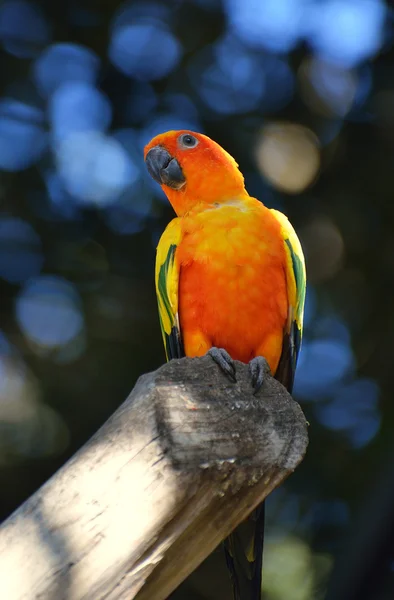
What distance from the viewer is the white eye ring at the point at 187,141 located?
4.30m

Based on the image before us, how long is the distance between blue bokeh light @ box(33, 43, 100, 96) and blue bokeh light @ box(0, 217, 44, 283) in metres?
1.12

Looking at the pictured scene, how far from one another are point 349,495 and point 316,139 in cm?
291

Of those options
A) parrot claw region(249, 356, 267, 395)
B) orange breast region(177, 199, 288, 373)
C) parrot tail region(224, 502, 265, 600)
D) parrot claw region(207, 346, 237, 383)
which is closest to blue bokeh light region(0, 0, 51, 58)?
orange breast region(177, 199, 288, 373)

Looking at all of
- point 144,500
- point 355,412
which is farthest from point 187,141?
point 144,500

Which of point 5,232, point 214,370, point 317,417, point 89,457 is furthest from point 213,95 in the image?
point 89,457

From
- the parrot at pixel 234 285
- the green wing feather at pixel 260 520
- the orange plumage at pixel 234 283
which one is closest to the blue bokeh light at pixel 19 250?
the parrot at pixel 234 285

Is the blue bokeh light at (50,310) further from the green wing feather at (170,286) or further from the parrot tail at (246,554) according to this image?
the parrot tail at (246,554)

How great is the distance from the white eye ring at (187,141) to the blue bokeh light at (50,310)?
1.81 metres

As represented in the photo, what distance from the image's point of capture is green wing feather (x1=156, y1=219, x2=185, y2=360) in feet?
12.0

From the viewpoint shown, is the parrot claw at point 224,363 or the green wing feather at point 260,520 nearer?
the parrot claw at point 224,363

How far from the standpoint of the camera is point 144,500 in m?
1.76

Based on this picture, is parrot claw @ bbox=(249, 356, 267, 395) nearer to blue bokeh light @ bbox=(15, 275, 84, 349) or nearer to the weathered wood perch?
the weathered wood perch

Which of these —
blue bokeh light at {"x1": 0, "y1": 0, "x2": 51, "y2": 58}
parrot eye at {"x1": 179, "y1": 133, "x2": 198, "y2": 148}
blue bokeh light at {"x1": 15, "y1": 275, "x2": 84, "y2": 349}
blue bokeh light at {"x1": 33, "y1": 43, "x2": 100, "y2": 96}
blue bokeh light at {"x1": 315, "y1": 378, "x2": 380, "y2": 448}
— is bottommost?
blue bokeh light at {"x1": 315, "y1": 378, "x2": 380, "y2": 448}

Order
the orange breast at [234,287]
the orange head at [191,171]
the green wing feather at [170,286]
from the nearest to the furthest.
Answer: the orange breast at [234,287] < the green wing feather at [170,286] < the orange head at [191,171]
